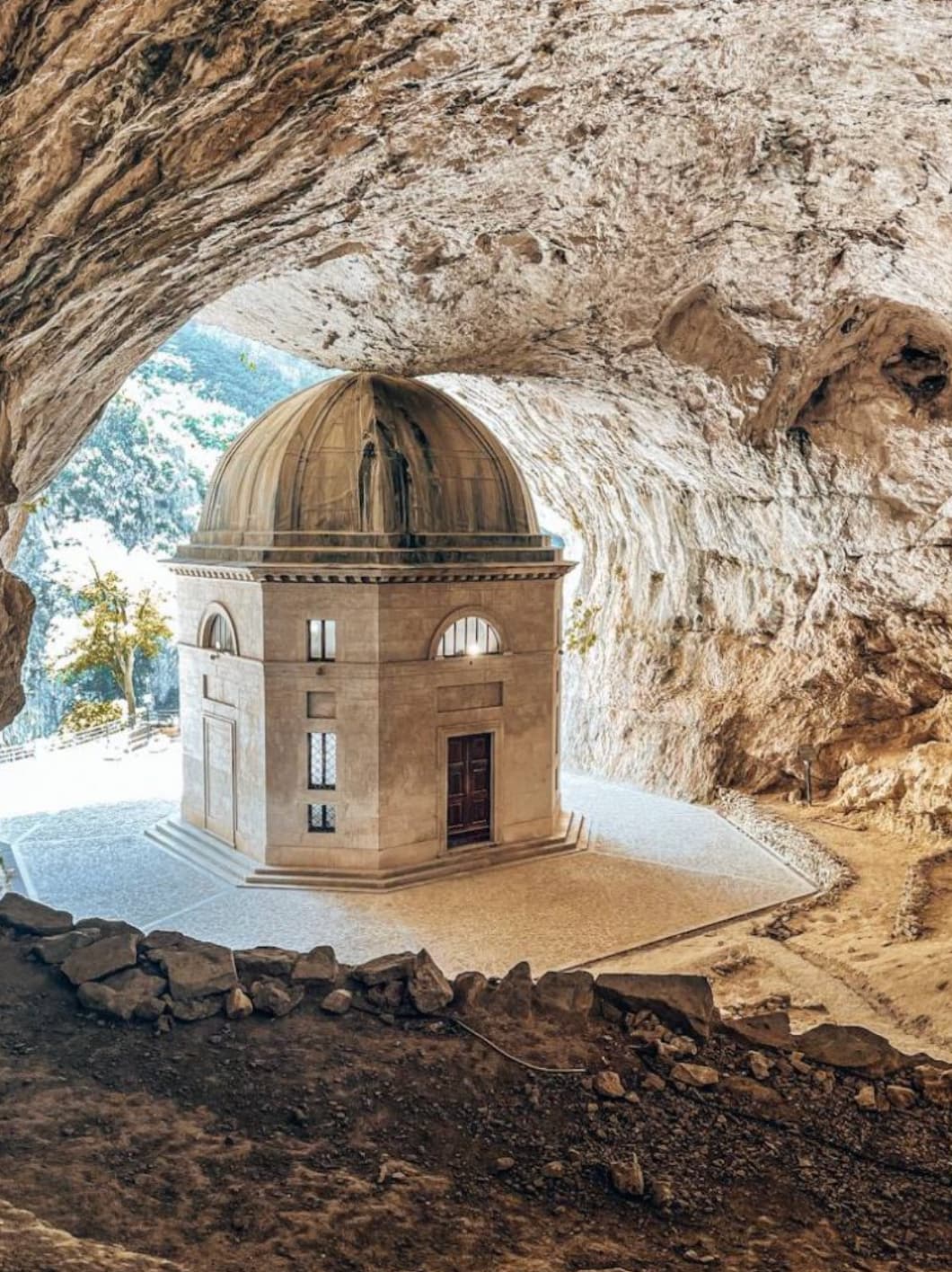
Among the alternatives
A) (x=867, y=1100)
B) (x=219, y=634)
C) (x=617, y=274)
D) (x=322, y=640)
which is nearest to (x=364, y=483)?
(x=322, y=640)

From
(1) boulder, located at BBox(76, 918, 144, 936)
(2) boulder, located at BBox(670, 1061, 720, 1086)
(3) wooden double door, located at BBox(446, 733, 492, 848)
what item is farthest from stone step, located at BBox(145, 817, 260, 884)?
(2) boulder, located at BBox(670, 1061, 720, 1086)

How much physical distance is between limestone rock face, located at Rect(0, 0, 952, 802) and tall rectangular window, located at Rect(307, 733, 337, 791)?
6576mm

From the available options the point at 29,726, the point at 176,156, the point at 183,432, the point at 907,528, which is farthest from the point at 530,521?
the point at 183,432

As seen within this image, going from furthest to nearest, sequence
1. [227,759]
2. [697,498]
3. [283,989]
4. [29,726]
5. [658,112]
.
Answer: [29,726]
[697,498]
[227,759]
[658,112]
[283,989]

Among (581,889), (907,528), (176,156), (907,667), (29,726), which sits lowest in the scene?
(29,726)

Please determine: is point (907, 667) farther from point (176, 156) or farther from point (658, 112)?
point (176, 156)

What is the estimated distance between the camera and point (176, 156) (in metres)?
10.2

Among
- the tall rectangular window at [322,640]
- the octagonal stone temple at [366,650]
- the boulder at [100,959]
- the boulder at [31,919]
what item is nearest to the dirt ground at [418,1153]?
the boulder at [100,959]

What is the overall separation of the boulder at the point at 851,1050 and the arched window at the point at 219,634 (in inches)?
558

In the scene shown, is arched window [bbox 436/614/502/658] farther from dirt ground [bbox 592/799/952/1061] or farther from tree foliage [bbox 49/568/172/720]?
tree foliage [bbox 49/568/172/720]

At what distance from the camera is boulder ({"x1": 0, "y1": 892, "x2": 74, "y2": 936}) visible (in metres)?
11.5

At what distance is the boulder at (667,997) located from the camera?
412 inches

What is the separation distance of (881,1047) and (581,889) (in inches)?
393

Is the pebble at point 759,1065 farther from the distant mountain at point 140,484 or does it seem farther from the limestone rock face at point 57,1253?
the distant mountain at point 140,484
